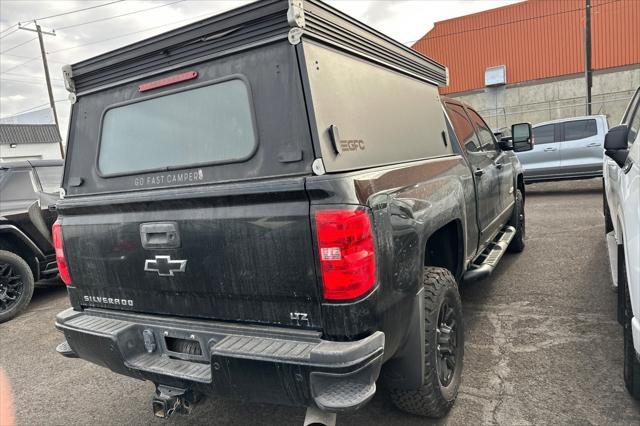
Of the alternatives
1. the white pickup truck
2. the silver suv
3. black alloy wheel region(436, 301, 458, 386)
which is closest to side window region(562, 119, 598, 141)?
the silver suv

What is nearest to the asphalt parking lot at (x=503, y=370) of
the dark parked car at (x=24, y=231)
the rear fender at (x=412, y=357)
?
the dark parked car at (x=24, y=231)

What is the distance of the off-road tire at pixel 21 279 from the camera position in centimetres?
545

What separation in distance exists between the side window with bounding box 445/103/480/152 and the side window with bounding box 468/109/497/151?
281 mm

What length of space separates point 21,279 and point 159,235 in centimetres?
456

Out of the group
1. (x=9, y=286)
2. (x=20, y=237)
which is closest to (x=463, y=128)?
(x=20, y=237)

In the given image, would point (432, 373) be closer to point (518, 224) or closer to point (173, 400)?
point (173, 400)

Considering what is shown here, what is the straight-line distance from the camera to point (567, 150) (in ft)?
33.9

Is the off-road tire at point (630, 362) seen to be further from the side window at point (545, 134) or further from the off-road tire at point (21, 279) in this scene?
the side window at point (545, 134)

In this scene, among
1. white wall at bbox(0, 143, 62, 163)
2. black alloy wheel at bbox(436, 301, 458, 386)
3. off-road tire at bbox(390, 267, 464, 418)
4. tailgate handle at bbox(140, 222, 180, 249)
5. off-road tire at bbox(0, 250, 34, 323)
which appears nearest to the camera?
tailgate handle at bbox(140, 222, 180, 249)

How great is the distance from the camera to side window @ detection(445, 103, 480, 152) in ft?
12.6

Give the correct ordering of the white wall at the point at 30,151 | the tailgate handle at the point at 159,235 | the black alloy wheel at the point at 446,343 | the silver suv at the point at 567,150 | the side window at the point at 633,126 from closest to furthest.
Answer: the tailgate handle at the point at 159,235 < the black alloy wheel at the point at 446,343 < the side window at the point at 633,126 < the silver suv at the point at 567,150 < the white wall at the point at 30,151

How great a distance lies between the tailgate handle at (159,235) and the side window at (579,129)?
10.6m

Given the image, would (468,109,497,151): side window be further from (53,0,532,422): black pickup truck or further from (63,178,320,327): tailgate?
(63,178,320,327): tailgate

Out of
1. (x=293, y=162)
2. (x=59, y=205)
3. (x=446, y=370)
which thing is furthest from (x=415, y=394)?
(x=59, y=205)
